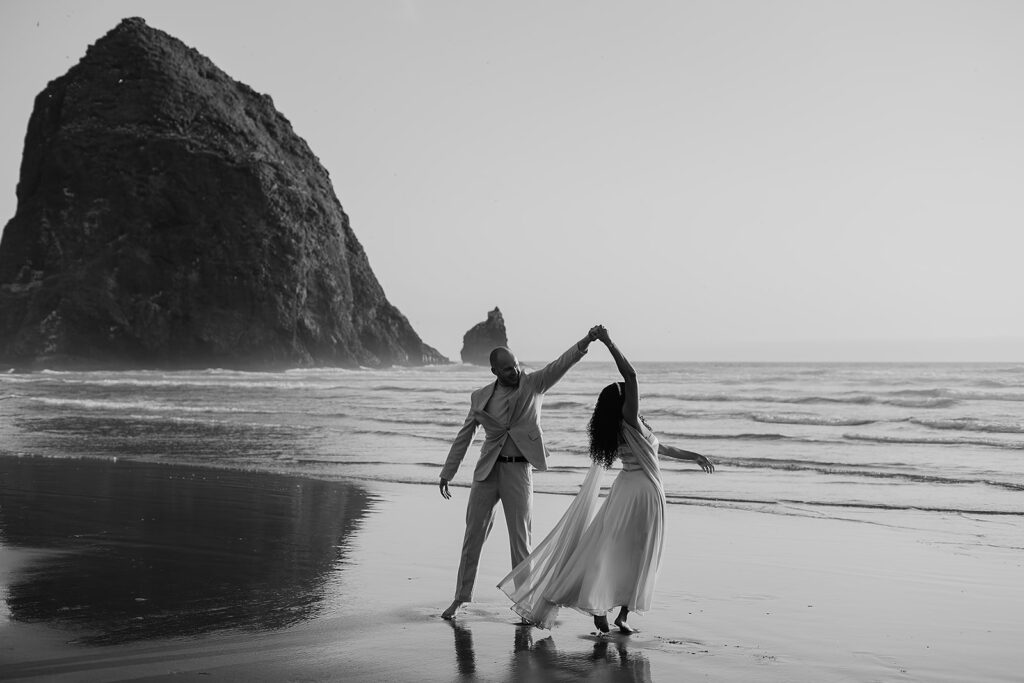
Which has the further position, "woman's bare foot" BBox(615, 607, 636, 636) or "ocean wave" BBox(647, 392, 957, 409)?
"ocean wave" BBox(647, 392, 957, 409)

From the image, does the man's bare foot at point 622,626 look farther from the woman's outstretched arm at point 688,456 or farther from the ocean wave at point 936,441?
the ocean wave at point 936,441

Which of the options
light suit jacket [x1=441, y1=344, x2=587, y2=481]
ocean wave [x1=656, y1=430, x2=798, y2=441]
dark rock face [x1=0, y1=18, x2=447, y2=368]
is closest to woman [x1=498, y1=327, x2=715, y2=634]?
light suit jacket [x1=441, y1=344, x2=587, y2=481]

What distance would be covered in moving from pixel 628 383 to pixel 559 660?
5.11 ft

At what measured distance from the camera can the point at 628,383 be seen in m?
5.46

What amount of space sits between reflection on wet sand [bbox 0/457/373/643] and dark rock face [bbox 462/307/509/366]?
4093 inches

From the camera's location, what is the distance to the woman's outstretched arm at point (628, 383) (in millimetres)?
5270

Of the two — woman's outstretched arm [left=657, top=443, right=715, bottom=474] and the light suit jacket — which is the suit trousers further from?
woman's outstretched arm [left=657, top=443, right=715, bottom=474]

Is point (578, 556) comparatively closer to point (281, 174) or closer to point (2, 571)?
point (2, 571)

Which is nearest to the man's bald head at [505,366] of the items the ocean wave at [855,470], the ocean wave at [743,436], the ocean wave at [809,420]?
the ocean wave at [855,470]

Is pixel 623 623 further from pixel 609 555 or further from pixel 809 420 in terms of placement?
pixel 809 420

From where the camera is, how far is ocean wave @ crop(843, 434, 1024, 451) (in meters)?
17.0

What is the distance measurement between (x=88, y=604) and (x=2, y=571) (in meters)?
1.24

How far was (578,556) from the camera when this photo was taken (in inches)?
216

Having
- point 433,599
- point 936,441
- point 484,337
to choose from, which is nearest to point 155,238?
point 484,337
